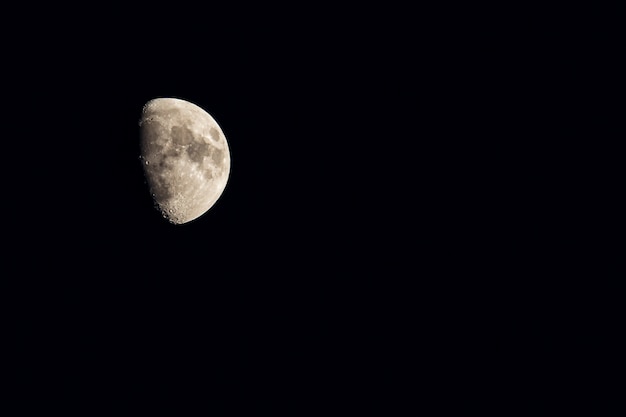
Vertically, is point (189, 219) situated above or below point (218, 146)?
below

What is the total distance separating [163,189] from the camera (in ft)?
10.6

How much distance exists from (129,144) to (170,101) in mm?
514

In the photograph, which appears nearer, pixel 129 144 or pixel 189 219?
pixel 129 144

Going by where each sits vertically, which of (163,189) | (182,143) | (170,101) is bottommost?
(163,189)

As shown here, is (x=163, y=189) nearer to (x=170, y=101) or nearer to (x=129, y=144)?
(x=129, y=144)

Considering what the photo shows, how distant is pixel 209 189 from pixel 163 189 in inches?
15.0

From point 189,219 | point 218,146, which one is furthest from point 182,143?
point 189,219

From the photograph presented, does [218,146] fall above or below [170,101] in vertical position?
below

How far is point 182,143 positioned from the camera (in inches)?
127

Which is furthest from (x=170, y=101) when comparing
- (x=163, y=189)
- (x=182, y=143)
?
(x=163, y=189)

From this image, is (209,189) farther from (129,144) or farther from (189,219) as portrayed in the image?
(129,144)

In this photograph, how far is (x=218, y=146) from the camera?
3527mm

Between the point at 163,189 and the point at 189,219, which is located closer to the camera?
the point at 163,189

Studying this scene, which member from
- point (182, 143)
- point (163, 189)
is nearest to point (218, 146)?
point (182, 143)
